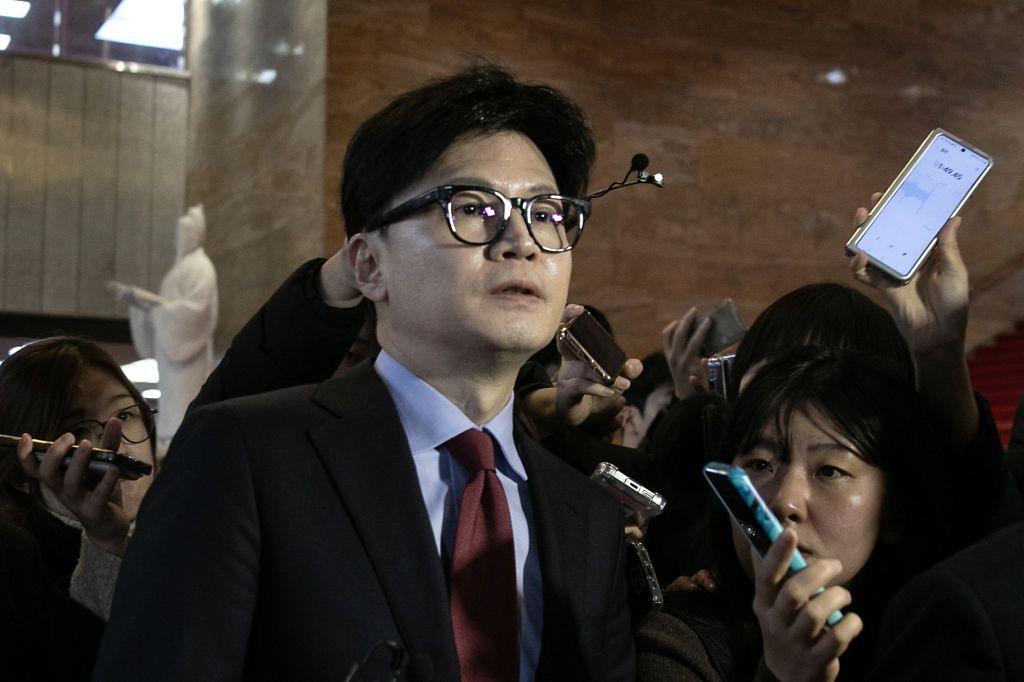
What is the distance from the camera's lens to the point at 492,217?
1706mm

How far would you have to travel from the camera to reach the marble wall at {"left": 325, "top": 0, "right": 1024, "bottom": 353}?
9578mm

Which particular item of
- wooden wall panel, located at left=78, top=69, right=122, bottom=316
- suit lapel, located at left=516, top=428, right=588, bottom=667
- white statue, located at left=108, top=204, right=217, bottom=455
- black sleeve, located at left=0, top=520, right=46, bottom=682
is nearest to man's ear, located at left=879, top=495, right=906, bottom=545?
suit lapel, located at left=516, top=428, right=588, bottom=667

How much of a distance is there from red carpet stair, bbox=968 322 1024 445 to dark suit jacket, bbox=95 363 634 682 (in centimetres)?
787

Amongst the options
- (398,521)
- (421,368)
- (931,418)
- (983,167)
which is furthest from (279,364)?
(983,167)

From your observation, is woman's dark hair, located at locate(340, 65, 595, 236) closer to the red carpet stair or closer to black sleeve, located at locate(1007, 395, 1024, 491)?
black sleeve, located at locate(1007, 395, 1024, 491)

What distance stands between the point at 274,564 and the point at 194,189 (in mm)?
12289

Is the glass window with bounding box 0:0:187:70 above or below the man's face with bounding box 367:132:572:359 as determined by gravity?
above

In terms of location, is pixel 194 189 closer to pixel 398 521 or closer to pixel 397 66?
pixel 397 66

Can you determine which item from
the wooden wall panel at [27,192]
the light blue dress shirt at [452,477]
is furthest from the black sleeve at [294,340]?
the wooden wall panel at [27,192]

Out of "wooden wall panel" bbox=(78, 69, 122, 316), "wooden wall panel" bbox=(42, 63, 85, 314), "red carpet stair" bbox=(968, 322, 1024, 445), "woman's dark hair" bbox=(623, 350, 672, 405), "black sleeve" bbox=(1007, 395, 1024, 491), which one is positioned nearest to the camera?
"black sleeve" bbox=(1007, 395, 1024, 491)

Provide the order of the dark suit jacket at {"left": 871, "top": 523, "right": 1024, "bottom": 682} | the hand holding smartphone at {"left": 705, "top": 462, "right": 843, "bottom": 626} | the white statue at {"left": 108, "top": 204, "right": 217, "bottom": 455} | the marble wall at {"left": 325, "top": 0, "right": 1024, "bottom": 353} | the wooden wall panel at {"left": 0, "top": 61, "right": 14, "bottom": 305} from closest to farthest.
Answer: the dark suit jacket at {"left": 871, "top": 523, "right": 1024, "bottom": 682} < the hand holding smartphone at {"left": 705, "top": 462, "right": 843, "bottom": 626} < the marble wall at {"left": 325, "top": 0, "right": 1024, "bottom": 353} < the white statue at {"left": 108, "top": 204, "right": 217, "bottom": 455} < the wooden wall panel at {"left": 0, "top": 61, "right": 14, "bottom": 305}

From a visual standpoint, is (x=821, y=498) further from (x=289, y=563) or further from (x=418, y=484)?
(x=289, y=563)

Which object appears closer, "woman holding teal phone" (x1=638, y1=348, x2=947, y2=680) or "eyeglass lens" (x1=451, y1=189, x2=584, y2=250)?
"eyeglass lens" (x1=451, y1=189, x2=584, y2=250)

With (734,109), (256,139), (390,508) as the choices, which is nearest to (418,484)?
(390,508)
